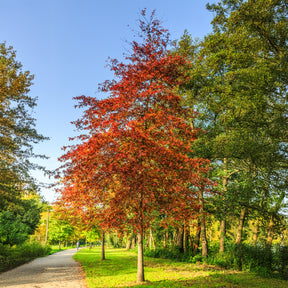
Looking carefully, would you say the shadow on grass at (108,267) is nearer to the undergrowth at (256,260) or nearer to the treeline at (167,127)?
the treeline at (167,127)

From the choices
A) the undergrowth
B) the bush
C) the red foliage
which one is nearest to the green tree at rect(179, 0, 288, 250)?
the red foliage

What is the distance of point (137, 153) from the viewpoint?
8.69 meters

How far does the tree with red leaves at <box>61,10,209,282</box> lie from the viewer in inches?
339

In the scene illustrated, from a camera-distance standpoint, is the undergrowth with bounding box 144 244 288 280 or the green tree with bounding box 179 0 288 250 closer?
the green tree with bounding box 179 0 288 250

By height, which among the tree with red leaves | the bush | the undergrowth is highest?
the tree with red leaves

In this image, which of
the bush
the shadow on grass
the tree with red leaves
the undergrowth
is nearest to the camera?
the tree with red leaves

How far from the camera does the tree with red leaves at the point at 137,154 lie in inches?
339

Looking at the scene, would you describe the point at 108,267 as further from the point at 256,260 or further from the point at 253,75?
the point at 253,75

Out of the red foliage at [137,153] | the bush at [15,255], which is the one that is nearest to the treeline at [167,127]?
the red foliage at [137,153]

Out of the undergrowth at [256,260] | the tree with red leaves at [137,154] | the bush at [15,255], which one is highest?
the tree with red leaves at [137,154]

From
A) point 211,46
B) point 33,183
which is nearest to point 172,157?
point 211,46

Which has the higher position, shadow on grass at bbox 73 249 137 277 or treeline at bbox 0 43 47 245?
treeline at bbox 0 43 47 245

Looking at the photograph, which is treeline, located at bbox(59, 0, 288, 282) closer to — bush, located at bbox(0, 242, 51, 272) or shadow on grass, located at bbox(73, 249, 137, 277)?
shadow on grass, located at bbox(73, 249, 137, 277)

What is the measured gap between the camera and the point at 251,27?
29.3 feet
